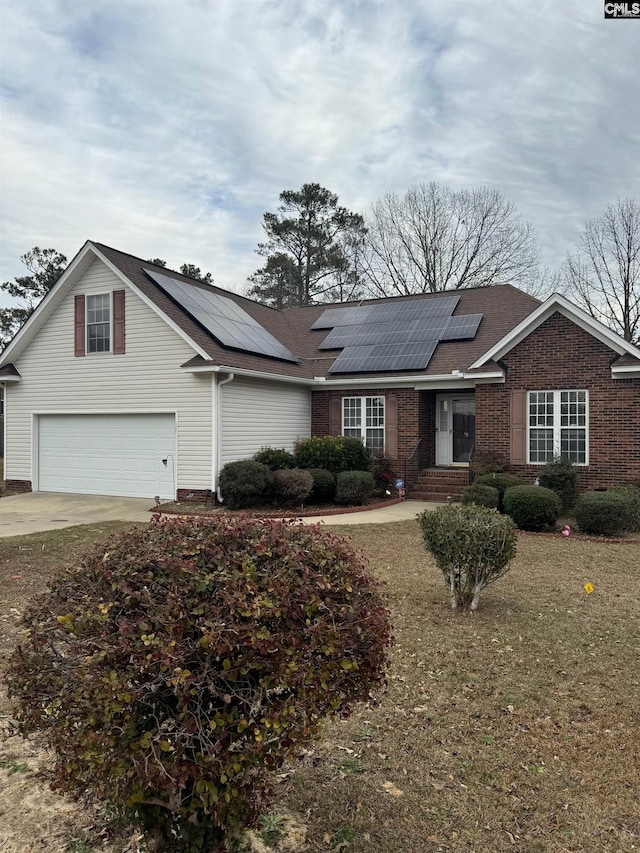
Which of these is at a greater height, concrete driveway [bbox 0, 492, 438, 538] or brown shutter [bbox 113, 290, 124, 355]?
brown shutter [bbox 113, 290, 124, 355]

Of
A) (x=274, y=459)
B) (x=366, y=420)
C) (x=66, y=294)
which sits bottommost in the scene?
(x=274, y=459)

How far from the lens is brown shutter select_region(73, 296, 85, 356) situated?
630 inches

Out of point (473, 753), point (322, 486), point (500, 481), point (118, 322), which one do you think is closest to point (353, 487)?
point (322, 486)

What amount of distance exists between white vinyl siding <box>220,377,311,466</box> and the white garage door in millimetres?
1448

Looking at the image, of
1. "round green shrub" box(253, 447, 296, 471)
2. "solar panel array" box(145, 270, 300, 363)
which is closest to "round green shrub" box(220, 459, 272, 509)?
"round green shrub" box(253, 447, 296, 471)

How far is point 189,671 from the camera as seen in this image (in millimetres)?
2170

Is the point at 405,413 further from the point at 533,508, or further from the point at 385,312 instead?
the point at 533,508

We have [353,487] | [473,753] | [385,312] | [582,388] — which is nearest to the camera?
[473,753]

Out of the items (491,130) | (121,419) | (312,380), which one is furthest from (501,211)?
(121,419)

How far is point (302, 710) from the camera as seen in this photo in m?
2.39

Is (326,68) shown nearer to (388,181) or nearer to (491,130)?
(491,130)

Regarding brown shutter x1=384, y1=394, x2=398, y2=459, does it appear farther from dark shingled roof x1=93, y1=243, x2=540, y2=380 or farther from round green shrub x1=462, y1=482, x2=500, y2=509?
round green shrub x1=462, y1=482, x2=500, y2=509

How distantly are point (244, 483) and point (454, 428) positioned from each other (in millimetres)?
6717

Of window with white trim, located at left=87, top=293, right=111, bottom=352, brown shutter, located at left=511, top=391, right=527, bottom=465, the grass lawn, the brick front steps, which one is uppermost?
window with white trim, located at left=87, top=293, right=111, bottom=352
